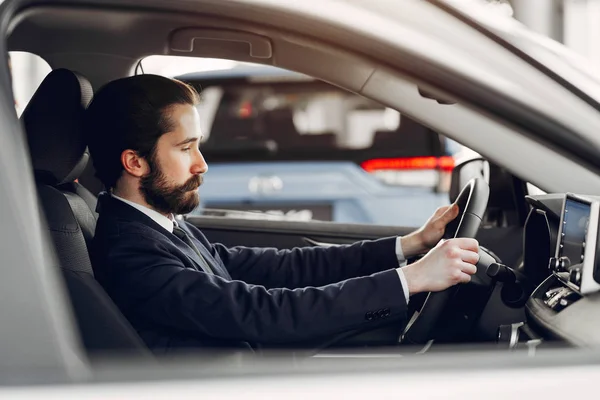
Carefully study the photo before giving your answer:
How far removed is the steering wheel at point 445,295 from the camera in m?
2.17

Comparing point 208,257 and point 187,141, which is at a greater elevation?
point 187,141

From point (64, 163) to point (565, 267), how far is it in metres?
1.14

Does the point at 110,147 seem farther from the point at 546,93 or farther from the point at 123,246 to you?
the point at 546,93

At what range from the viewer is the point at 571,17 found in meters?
8.74

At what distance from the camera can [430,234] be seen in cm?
238

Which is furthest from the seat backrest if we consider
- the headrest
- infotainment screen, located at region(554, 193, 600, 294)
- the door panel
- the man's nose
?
the door panel

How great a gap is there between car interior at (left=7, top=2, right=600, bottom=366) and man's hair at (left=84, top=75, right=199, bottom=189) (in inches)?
2.1

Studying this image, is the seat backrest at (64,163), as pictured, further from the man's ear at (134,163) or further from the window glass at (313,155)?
the window glass at (313,155)

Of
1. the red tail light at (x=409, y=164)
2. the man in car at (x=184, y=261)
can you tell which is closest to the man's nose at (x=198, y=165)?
the man in car at (x=184, y=261)

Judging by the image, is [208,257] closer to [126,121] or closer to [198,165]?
[198,165]

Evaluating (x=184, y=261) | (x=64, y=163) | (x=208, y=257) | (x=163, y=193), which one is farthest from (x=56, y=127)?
(x=208, y=257)

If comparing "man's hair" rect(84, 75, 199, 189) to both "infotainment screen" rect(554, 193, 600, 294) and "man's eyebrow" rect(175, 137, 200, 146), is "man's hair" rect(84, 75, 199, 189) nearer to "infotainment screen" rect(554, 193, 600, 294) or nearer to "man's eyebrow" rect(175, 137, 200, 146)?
"man's eyebrow" rect(175, 137, 200, 146)

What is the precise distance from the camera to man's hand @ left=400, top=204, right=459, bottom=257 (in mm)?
2355

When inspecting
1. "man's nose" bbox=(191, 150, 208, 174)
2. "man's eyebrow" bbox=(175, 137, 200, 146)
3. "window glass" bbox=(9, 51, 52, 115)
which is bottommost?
"man's nose" bbox=(191, 150, 208, 174)
